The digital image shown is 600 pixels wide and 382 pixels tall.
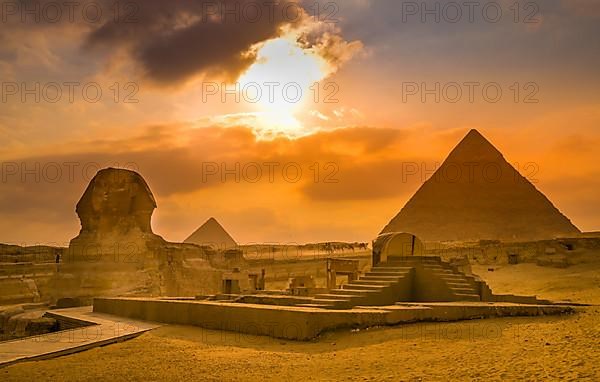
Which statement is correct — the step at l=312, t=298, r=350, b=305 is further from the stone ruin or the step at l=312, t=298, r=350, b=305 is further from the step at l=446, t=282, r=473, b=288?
the stone ruin

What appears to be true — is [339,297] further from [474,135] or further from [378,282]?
[474,135]

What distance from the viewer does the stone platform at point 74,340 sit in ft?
24.1

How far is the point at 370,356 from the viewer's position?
6.54 meters

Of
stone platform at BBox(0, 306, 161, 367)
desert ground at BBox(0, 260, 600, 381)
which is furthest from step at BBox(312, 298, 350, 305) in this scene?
stone platform at BBox(0, 306, 161, 367)

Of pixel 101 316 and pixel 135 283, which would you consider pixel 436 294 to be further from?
pixel 135 283

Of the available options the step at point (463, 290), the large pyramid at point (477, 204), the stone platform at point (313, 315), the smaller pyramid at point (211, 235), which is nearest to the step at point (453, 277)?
the step at point (463, 290)

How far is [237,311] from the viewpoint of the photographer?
9344 mm

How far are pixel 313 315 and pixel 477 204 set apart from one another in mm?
62692

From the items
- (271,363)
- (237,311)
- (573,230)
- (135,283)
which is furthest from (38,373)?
(573,230)

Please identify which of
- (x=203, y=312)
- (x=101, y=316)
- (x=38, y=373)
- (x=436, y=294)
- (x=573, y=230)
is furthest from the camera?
(x=573, y=230)

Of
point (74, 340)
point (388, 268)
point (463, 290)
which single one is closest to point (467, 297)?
point (463, 290)

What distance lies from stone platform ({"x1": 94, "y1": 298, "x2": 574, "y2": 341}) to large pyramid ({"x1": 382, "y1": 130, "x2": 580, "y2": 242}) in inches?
2173

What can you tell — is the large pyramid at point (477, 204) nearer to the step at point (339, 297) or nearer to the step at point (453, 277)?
the step at point (453, 277)

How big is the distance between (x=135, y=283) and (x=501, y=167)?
59.1 meters
